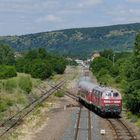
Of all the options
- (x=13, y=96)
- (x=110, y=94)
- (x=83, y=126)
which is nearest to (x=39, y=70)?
(x=13, y=96)

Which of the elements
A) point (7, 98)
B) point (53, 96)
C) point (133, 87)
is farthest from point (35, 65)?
point (133, 87)

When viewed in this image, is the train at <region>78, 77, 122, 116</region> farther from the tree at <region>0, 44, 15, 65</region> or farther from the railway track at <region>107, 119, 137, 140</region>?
the tree at <region>0, 44, 15, 65</region>

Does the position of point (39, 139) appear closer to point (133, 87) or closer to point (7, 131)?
point (7, 131)

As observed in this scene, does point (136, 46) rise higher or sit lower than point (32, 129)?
higher

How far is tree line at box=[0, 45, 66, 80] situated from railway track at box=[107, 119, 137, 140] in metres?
64.8

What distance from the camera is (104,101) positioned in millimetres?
43156

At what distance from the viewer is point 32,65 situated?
129 meters

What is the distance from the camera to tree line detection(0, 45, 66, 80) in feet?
357

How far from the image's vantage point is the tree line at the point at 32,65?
10891cm

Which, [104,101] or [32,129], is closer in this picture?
[32,129]

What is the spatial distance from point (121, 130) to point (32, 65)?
94928mm

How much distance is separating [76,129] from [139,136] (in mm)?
5055

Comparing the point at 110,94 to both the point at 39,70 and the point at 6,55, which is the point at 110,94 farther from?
the point at 6,55

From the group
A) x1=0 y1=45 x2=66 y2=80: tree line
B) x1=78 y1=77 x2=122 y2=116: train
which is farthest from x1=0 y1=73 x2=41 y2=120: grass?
x1=0 y1=45 x2=66 y2=80: tree line
